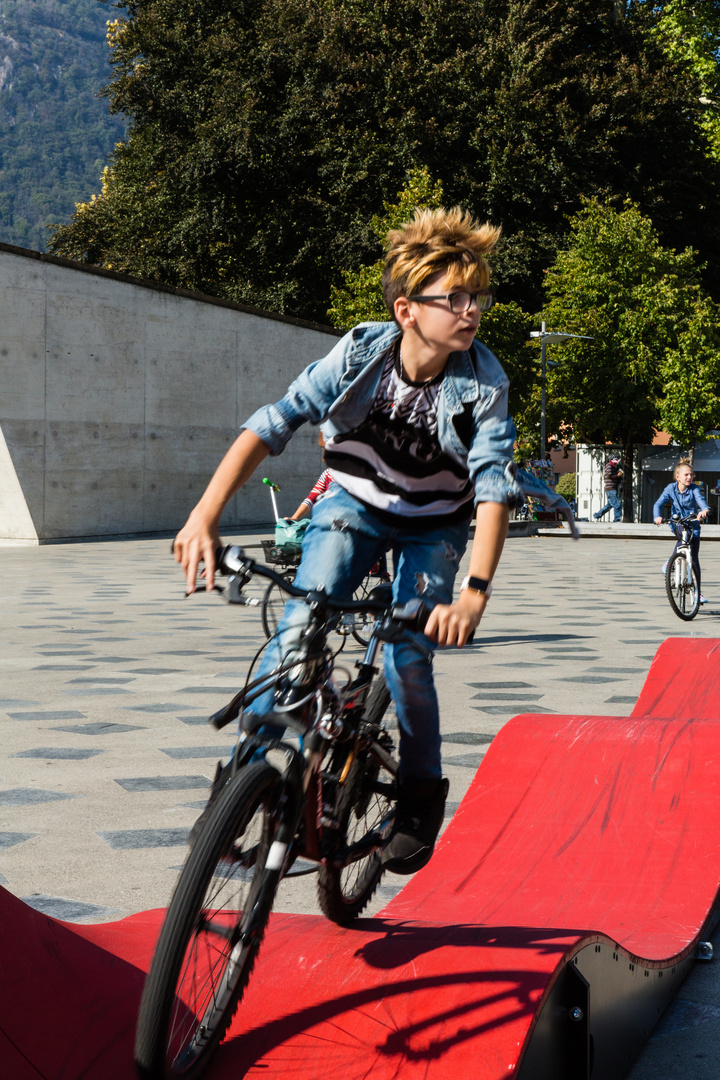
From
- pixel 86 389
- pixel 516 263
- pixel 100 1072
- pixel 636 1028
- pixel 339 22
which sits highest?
pixel 339 22

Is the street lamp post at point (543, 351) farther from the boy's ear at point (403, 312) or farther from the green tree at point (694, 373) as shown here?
the boy's ear at point (403, 312)

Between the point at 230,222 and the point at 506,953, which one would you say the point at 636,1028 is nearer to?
the point at 506,953

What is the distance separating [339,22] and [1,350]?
744 inches

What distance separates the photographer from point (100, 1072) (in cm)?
236

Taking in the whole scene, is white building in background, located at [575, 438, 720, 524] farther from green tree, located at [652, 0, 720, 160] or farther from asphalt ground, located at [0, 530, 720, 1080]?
asphalt ground, located at [0, 530, 720, 1080]

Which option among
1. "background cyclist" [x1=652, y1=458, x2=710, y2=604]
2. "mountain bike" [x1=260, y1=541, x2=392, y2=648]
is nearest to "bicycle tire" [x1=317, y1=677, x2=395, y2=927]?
"mountain bike" [x1=260, y1=541, x2=392, y2=648]

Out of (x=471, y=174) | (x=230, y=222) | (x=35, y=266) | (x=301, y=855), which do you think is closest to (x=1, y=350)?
(x=35, y=266)

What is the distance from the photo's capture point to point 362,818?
A: 10.2 ft

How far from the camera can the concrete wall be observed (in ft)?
76.9

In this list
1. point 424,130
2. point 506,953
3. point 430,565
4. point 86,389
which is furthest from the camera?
point 424,130

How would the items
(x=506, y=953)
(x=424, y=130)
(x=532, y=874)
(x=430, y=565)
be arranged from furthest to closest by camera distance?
(x=424, y=130)
(x=532, y=874)
(x=430, y=565)
(x=506, y=953)

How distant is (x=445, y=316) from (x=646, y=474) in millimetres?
41410

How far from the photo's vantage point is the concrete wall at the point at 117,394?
2345 cm

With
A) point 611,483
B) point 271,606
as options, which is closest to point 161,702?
point 271,606
